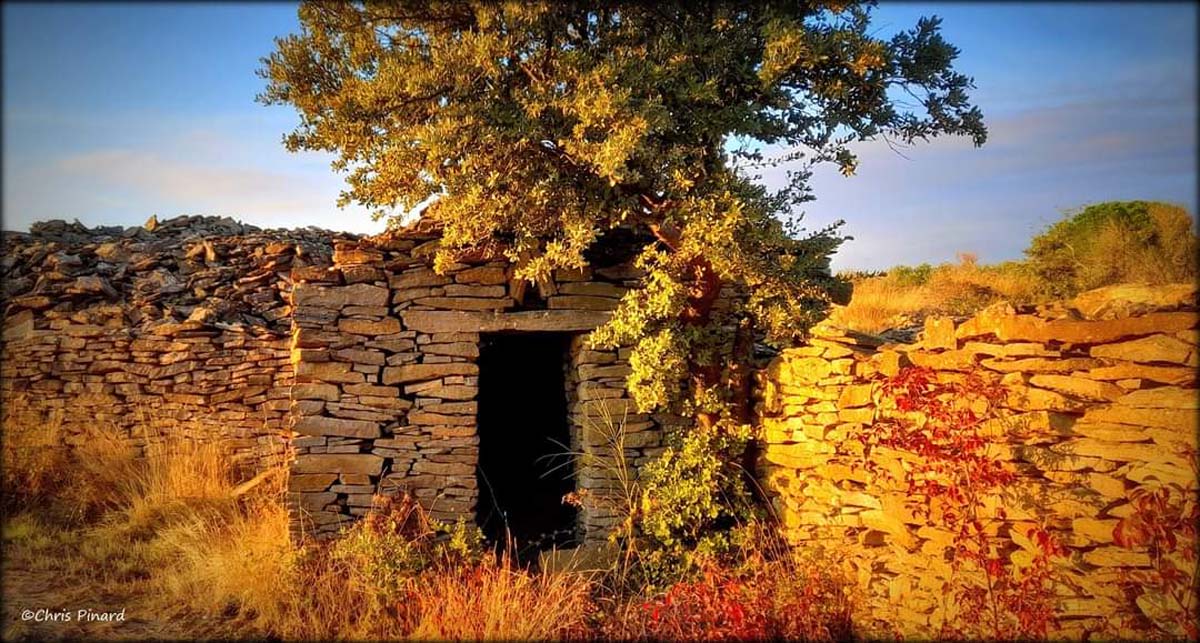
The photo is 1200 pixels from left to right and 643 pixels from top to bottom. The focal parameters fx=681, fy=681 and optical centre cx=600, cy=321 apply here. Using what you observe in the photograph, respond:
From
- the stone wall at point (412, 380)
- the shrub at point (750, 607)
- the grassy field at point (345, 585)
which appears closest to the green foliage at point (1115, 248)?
the shrub at point (750, 607)

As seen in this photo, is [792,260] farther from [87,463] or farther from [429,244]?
[87,463]

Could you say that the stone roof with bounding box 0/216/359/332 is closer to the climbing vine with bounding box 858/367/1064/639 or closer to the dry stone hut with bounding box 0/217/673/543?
the dry stone hut with bounding box 0/217/673/543

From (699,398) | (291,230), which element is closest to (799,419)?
(699,398)

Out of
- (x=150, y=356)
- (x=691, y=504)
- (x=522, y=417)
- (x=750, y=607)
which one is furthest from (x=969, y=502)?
(x=150, y=356)

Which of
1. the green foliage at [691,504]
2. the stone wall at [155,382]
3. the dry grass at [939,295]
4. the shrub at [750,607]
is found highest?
the dry grass at [939,295]

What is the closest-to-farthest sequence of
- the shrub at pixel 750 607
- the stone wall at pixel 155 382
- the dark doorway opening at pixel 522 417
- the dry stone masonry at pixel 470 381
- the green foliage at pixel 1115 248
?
the dry stone masonry at pixel 470 381
the shrub at pixel 750 607
the green foliage at pixel 1115 248
the stone wall at pixel 155 382
the dark doorway opening at pixel 522 417

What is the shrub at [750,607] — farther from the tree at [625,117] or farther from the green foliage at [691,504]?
the tree at [625,117]

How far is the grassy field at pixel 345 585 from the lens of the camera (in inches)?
189

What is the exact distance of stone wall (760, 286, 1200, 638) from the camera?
3.57 metres

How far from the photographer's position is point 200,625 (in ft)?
17.3

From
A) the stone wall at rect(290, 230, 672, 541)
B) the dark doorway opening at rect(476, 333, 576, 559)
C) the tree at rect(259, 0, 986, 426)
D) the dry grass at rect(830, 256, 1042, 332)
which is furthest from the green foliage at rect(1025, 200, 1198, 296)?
the dark doorway opening at rect(476, 333, 576, 559)

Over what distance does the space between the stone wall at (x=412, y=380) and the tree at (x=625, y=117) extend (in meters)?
0.60

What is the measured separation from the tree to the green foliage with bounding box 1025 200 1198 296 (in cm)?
306

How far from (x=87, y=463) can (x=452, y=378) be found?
5.51m
